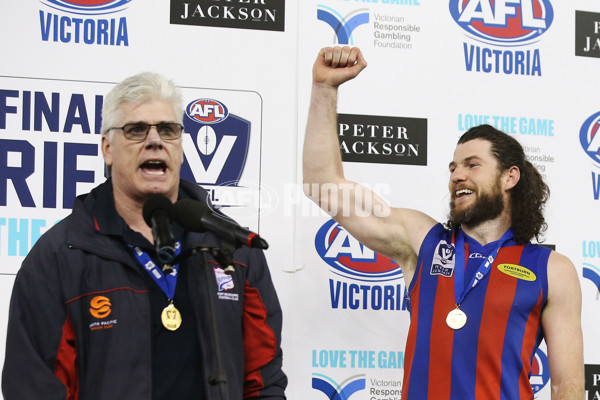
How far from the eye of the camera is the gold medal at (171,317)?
2.11 metres

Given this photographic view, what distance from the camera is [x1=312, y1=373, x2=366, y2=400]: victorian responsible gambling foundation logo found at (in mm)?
3352

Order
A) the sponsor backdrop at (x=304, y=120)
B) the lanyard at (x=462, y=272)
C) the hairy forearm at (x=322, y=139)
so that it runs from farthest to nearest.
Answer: the sponsor backdrop at (x=304, y=120) → the hairy forearm at (x=322, y=139) → the lanyard at (x=462, y=272)

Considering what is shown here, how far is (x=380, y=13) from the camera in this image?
3.56 metres

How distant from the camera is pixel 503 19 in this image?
3.71 meters

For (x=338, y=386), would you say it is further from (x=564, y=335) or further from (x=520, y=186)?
(x=520, y=186)

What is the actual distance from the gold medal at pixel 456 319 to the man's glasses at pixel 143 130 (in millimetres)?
1230

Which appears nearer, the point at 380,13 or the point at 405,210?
the point at 405,210

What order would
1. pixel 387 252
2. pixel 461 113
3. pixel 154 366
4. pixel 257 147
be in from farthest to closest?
pixel 461 113
pixel 257 147
pixel 387 252
pixel 154 366

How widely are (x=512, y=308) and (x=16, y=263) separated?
1971mm

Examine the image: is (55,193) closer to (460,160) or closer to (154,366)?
(154,366)

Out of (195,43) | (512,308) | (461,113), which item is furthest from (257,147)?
(512,308)

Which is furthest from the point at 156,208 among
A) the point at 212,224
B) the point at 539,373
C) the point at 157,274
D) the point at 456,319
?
the point at 539,373

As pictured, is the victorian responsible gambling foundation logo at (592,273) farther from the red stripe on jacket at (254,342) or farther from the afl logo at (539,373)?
the red stripe on jacket at (254,342)

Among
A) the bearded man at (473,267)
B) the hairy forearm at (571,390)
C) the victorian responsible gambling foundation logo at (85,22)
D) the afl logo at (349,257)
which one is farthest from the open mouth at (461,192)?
the victorian responsible gambling foundation logo at (85,22)
